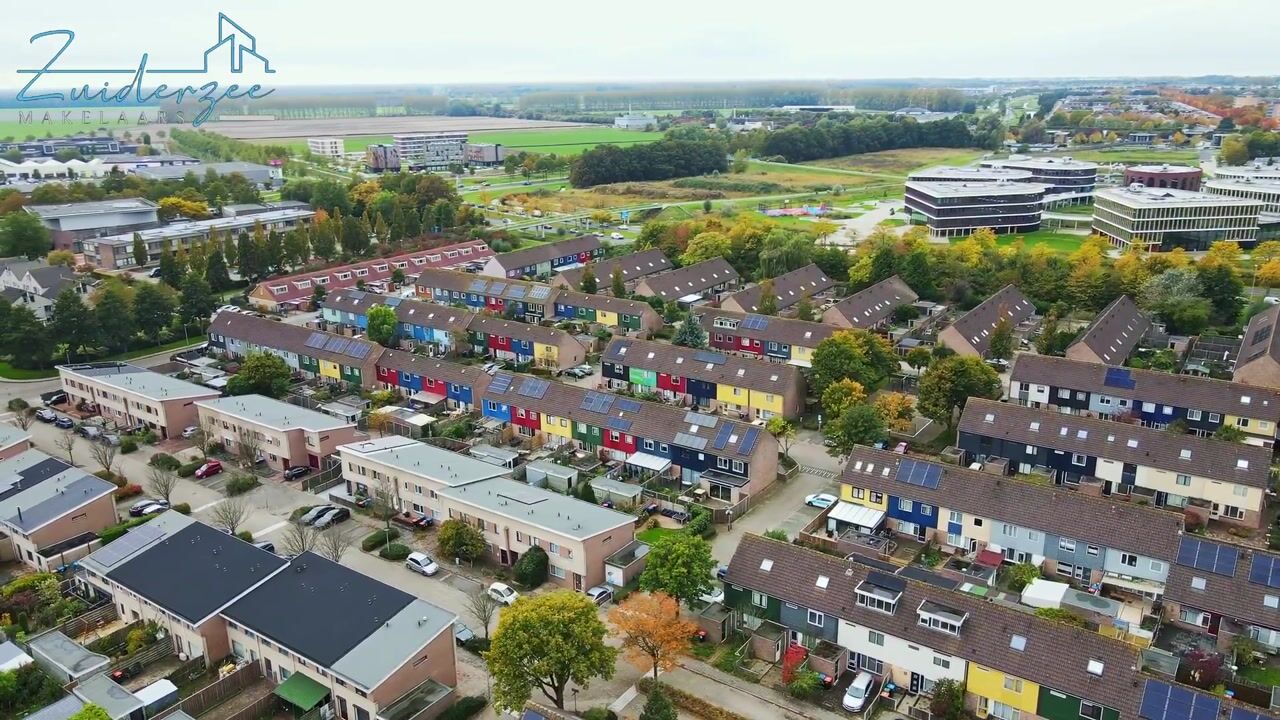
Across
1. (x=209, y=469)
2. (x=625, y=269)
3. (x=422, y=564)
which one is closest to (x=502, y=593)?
(x=422, y=564)

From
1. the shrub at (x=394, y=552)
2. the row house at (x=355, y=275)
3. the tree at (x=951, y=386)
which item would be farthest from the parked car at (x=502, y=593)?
the row house at (x=355, y=275)

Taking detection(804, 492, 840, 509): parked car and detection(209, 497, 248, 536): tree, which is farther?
detection(804, 492, 840, 509): parked car

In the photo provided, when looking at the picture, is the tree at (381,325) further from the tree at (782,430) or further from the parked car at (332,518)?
the tree at (782,430)

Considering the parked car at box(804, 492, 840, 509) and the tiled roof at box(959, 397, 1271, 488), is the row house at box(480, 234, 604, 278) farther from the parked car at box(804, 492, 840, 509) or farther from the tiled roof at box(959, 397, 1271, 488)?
the tiled roof at box(959, 397, 1271, 488)

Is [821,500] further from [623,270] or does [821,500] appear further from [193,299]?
[193,299]

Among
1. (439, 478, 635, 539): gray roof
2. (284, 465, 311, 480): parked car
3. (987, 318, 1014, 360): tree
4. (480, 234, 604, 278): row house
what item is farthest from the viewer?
(480, 234, 604, 278): row house

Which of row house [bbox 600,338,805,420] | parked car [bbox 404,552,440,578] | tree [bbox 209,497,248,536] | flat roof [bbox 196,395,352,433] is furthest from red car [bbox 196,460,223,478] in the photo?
row house [bbox 600,338,805,420]

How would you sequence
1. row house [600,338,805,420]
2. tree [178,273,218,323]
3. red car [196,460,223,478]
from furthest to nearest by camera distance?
tree [178,273,218,323] < row house [600,338,805,420] < red car [196,460,223,478]
